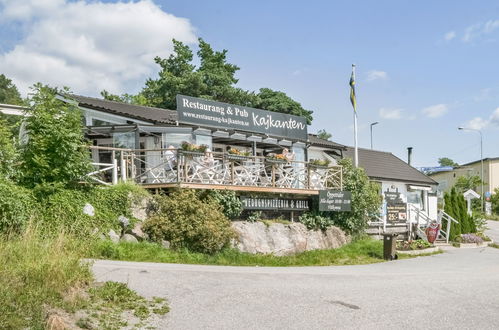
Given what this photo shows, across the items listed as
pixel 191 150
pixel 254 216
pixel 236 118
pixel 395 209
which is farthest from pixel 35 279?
pixel 395 209

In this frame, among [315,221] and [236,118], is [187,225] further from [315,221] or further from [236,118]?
[236,118]

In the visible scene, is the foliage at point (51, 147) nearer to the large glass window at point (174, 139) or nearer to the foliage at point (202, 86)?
the large glass window at point (174, 139)

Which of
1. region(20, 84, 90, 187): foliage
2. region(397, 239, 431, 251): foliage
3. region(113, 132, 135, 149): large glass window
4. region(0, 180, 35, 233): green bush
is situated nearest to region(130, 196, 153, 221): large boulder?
region(20, 84, 90, 187): foliage

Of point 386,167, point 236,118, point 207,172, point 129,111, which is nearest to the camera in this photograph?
point 207,172

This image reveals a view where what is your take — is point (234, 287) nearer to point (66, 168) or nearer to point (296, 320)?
point (296, 320)

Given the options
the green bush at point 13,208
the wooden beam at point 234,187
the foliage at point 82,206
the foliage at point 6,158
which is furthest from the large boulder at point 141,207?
the foliage at point 6,158

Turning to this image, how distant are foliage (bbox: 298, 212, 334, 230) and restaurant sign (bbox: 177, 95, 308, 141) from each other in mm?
4922

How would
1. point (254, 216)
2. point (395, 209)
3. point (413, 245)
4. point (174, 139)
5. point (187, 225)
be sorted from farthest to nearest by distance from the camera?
point (395, 209) < point (413, 245) < point (174, 139) < point (254, 216) < point (187, 225)

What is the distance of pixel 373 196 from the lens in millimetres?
24312

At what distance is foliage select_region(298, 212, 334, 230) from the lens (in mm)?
21609

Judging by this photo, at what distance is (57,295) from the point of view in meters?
8.15

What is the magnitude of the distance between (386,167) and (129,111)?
1822 cm

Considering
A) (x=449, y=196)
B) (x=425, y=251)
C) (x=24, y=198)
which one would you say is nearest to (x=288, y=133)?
(x=425, y=251)

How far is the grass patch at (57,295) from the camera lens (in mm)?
7328
